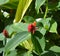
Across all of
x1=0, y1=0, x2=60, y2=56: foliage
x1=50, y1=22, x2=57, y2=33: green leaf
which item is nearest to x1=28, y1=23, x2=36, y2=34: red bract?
x1=0, y1=0, x2=60, y2=56: foliage

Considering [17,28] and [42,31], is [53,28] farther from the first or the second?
[17,28]

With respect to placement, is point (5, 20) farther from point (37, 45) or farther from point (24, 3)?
point (37, 45)

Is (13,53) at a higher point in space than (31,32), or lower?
lower

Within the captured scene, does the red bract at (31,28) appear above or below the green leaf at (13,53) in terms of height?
above

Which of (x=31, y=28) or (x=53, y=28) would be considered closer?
(x=31, y=28)

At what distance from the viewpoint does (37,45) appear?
3.64 feet

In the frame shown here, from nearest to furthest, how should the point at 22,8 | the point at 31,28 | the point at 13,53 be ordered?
the point at 31,28, the point at 13,53, the point at 22,8

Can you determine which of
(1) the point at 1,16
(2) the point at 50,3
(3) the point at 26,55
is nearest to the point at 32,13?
(2) the point at 50,3

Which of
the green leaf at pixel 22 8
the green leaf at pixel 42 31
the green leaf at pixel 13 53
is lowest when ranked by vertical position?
the green leaf at pixel 13 53

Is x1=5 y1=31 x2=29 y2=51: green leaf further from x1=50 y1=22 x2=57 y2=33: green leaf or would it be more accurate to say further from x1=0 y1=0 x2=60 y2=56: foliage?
x1=50 y1=22 x2=57 y2=33: green leaf

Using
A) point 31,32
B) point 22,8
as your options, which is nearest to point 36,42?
point 31,32

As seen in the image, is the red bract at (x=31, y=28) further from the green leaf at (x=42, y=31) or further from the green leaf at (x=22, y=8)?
the green leaf at (x=22, y=8)

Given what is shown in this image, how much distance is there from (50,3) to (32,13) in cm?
12

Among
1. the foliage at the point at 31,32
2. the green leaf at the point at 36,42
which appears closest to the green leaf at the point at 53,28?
the foliage at the point at 31,32
